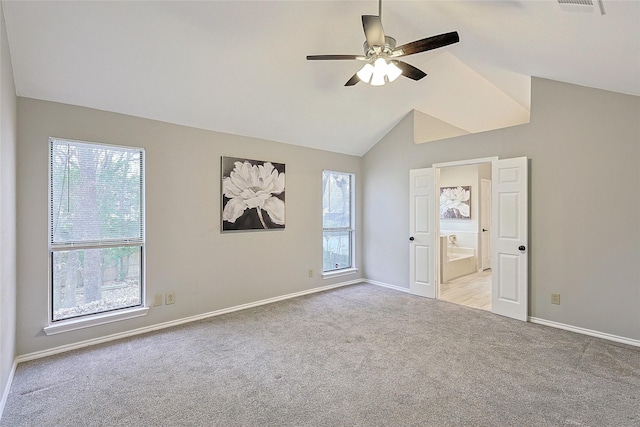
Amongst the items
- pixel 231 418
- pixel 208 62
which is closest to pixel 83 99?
pixel 208 62

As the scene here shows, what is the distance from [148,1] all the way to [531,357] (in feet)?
14.4

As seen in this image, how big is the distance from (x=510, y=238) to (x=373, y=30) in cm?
308

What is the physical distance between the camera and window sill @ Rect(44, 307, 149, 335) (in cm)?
287

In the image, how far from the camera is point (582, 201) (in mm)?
3352

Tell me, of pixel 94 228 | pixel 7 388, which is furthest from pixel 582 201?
pixel 7 388

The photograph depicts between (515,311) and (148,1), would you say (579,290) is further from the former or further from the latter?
(148,1)

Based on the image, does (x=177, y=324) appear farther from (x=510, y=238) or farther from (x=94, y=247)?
(x=510, y=238)

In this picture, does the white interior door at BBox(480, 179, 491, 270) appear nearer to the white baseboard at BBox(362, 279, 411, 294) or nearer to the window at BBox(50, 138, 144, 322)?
the white baseboard at BBox(362, 279, 411, 294)

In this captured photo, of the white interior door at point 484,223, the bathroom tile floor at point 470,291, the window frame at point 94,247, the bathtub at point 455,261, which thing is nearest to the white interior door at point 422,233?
the bathroom tile floor at point 470,291

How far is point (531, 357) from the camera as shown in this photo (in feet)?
9.14

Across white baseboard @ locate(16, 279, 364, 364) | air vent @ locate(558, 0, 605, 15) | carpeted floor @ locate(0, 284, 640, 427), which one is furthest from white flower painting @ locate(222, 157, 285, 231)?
air vent @ locate(558, 0, 605, 15)

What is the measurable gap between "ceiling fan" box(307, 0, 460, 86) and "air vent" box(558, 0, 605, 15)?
2.03 feet

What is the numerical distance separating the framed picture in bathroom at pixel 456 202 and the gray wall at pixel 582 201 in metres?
3.03

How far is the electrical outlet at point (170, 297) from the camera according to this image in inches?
139
